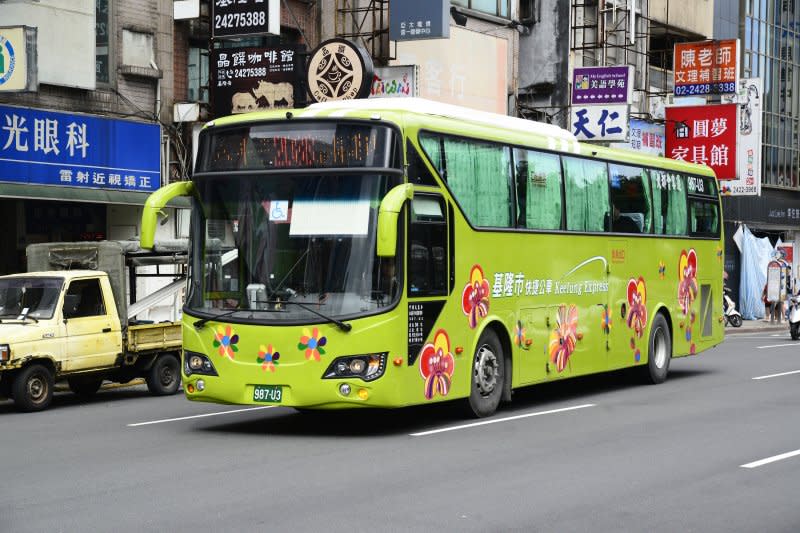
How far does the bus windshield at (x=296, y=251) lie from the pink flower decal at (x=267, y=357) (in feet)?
0.98

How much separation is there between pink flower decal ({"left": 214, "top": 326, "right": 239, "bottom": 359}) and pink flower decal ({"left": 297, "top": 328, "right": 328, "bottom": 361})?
2.67ft

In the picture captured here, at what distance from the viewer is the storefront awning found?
22094 mm

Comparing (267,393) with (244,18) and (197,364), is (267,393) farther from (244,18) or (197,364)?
(244,18)

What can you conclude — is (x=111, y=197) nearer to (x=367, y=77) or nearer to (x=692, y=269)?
(x=367, y=77)

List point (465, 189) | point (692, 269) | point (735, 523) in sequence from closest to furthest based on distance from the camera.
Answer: point (735, 523)
point (465, 189)
point (692, 269)

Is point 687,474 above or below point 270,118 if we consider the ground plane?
below

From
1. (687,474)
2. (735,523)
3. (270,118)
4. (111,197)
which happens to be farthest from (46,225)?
(735,523)

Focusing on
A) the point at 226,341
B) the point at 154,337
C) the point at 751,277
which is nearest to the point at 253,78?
the point at 154,337

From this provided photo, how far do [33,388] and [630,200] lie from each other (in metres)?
9.16

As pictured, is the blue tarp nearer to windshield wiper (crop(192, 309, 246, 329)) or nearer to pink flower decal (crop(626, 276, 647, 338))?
pink flower decal (crop(626, 276, 647, 338))

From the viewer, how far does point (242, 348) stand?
13.2 meters

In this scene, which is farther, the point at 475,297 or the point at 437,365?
the point at 475,297

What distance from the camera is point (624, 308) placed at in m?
19.0

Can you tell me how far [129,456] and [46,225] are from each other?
1352 centimetres
